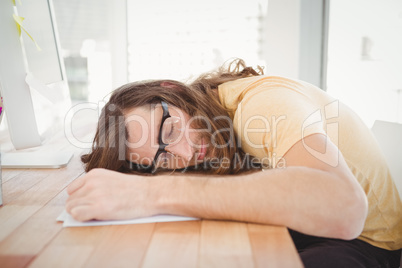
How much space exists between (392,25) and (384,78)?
0.25 meters

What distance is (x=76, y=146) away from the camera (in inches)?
62.4

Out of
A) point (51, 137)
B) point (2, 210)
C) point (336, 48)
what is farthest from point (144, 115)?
point (336, 48)

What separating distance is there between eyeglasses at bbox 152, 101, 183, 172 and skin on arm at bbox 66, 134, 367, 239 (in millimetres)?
282

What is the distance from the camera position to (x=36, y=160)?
1.24m

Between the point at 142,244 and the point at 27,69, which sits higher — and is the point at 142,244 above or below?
below

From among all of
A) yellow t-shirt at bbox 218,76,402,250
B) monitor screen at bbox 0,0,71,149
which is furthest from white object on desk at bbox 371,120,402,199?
monitor screen at bbox 0,0,71,149

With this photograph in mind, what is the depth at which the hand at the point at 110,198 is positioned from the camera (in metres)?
0.70

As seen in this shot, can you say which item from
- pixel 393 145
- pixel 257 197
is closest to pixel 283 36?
pixel 393 145

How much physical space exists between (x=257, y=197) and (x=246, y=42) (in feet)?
6.59

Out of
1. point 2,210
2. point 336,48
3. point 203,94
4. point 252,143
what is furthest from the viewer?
point 336,48

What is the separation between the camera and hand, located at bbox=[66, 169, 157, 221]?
70 cm

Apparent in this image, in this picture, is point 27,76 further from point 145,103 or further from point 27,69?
point 145,103

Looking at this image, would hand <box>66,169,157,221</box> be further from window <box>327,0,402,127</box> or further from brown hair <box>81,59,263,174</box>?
window <box>327,0,402,127</box>

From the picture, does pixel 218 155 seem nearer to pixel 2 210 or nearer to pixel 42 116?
pixel 2 210
